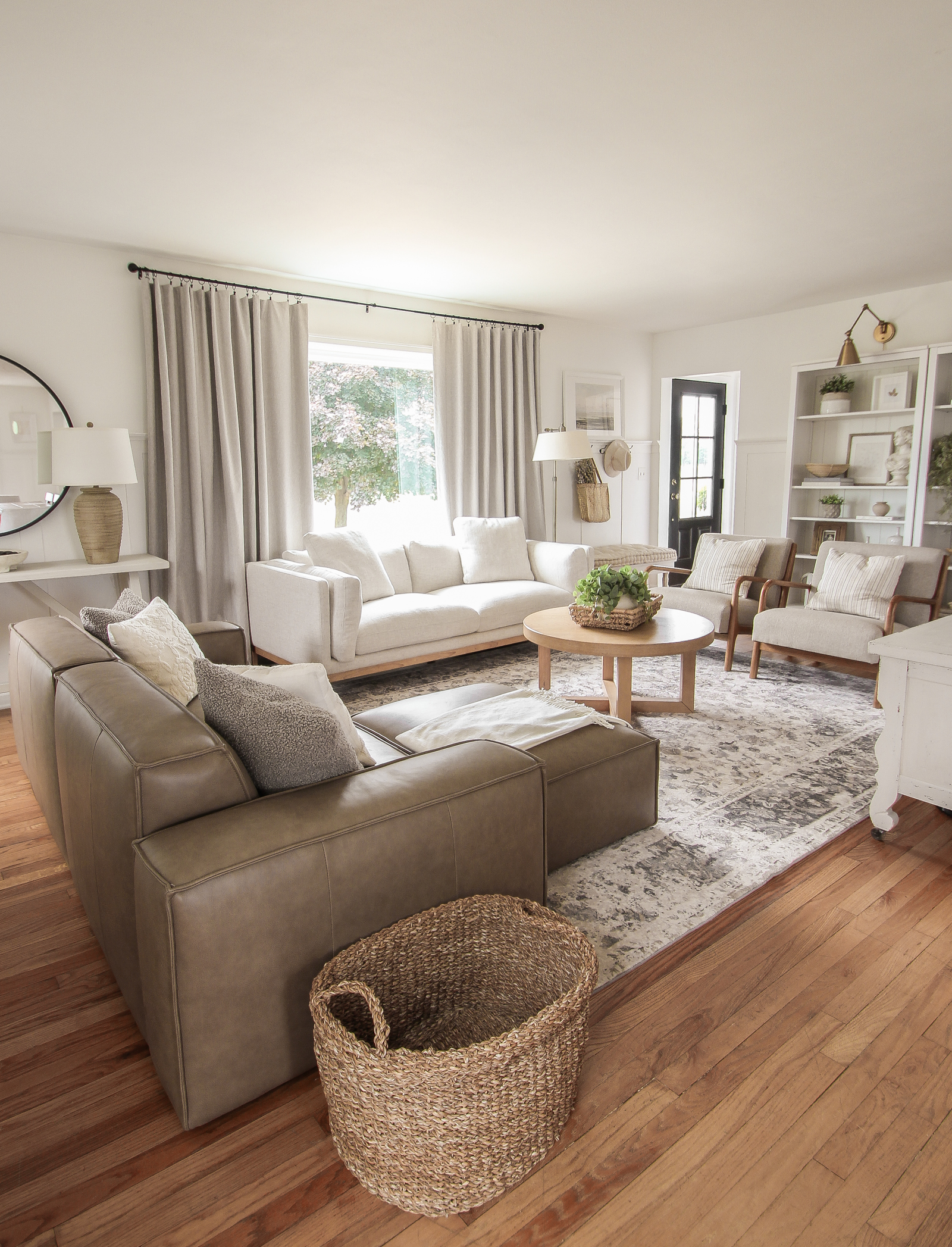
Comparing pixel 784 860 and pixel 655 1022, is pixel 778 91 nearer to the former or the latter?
pixel 784 860

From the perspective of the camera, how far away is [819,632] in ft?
13.1

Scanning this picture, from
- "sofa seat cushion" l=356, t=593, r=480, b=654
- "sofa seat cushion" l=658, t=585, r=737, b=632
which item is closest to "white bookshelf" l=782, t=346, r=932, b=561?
"sofa seat cushion" l=658, t=585, r=737, b=632

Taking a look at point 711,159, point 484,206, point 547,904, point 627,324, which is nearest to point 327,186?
point 484,206

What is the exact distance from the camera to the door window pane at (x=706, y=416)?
7207 millimetres

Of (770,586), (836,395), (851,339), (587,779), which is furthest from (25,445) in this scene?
(851,339)

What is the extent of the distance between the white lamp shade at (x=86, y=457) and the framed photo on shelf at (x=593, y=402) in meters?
3.70

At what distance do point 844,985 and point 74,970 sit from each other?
1851 mm

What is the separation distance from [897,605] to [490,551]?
248 cm

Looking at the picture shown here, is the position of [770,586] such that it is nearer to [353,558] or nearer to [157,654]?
[353,558]

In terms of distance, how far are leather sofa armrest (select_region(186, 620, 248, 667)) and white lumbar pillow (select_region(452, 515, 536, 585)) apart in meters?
2.18

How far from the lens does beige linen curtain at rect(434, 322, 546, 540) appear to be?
5.37m

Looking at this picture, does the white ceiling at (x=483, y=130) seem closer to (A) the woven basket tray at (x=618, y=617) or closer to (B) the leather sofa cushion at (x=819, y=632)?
(A) the woven basket tray at (x=618, y=617)

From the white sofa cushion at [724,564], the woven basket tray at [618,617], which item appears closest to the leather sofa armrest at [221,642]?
the woven basket tray at [618,617]

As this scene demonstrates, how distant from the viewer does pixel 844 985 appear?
68.7 inches
